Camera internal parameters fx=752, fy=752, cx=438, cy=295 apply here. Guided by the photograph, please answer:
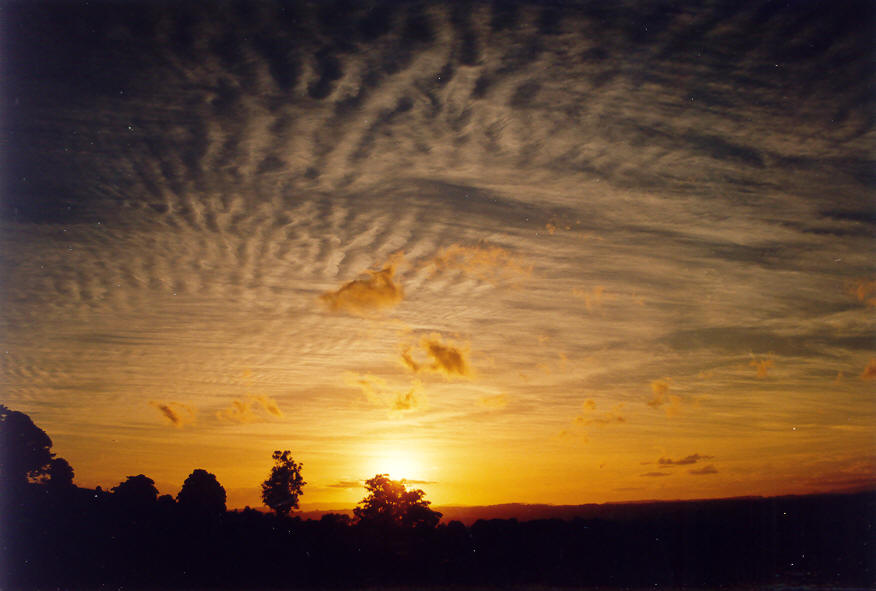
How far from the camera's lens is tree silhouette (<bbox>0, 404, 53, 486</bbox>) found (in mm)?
105938

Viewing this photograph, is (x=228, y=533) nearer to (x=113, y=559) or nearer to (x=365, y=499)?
(x=113, y=559)

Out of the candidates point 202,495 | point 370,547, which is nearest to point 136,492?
point 202,495

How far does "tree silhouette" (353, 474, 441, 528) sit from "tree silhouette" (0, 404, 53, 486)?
4857 centimetres

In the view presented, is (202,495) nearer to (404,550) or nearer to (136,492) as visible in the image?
(136,492)

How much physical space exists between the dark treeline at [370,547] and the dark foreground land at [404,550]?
0.18m

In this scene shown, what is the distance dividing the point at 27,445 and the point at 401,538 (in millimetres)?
56334

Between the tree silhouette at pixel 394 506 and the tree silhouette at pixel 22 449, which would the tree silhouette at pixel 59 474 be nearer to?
the tree silhouette at pixel 22 449

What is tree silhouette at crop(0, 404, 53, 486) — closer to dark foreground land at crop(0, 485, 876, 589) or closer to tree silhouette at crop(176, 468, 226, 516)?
dark foreground land at crop(0, 485, 876, 589)

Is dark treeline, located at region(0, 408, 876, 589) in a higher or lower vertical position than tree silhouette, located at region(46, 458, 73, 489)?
lower

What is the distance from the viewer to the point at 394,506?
129m

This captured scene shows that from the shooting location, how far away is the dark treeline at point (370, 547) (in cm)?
9962

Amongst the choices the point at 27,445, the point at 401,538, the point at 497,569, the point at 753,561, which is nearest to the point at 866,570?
the point at 753,561

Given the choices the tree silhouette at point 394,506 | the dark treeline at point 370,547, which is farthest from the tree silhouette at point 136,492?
the tree silhouette at point 394,506

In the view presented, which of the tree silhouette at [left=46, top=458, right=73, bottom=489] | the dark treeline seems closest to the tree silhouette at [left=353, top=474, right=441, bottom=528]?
the dark treeline
